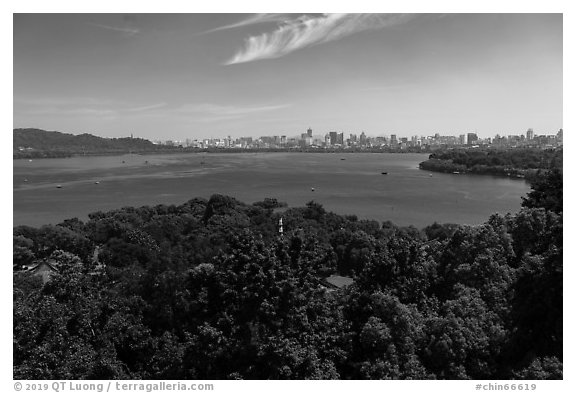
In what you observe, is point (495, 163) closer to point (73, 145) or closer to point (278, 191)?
point (278, 191)

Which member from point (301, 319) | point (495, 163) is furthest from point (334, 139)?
point (301, 319)

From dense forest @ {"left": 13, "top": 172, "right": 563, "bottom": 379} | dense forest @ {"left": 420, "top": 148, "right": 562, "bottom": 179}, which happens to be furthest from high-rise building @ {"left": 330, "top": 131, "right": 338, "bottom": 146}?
dense forest @ {"left": 13, "top": 172, "right": 563, "bottom": 379}

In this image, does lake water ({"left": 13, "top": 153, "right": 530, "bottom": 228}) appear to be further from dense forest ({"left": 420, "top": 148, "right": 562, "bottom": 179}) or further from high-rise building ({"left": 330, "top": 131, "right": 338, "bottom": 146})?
high-rise building ({"left": 330, "top": 131, "right": 338, "bottom": 146})

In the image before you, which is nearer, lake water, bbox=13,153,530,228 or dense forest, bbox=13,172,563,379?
dense forest, bbox=13,172,563,379

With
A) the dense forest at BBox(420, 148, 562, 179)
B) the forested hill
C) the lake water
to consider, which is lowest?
the lake water

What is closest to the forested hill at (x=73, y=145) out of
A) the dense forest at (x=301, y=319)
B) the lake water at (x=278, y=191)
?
the lake water at (x=278, y=191)

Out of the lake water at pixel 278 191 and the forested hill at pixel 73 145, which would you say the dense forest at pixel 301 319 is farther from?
the forested hill at pixel 73 145
